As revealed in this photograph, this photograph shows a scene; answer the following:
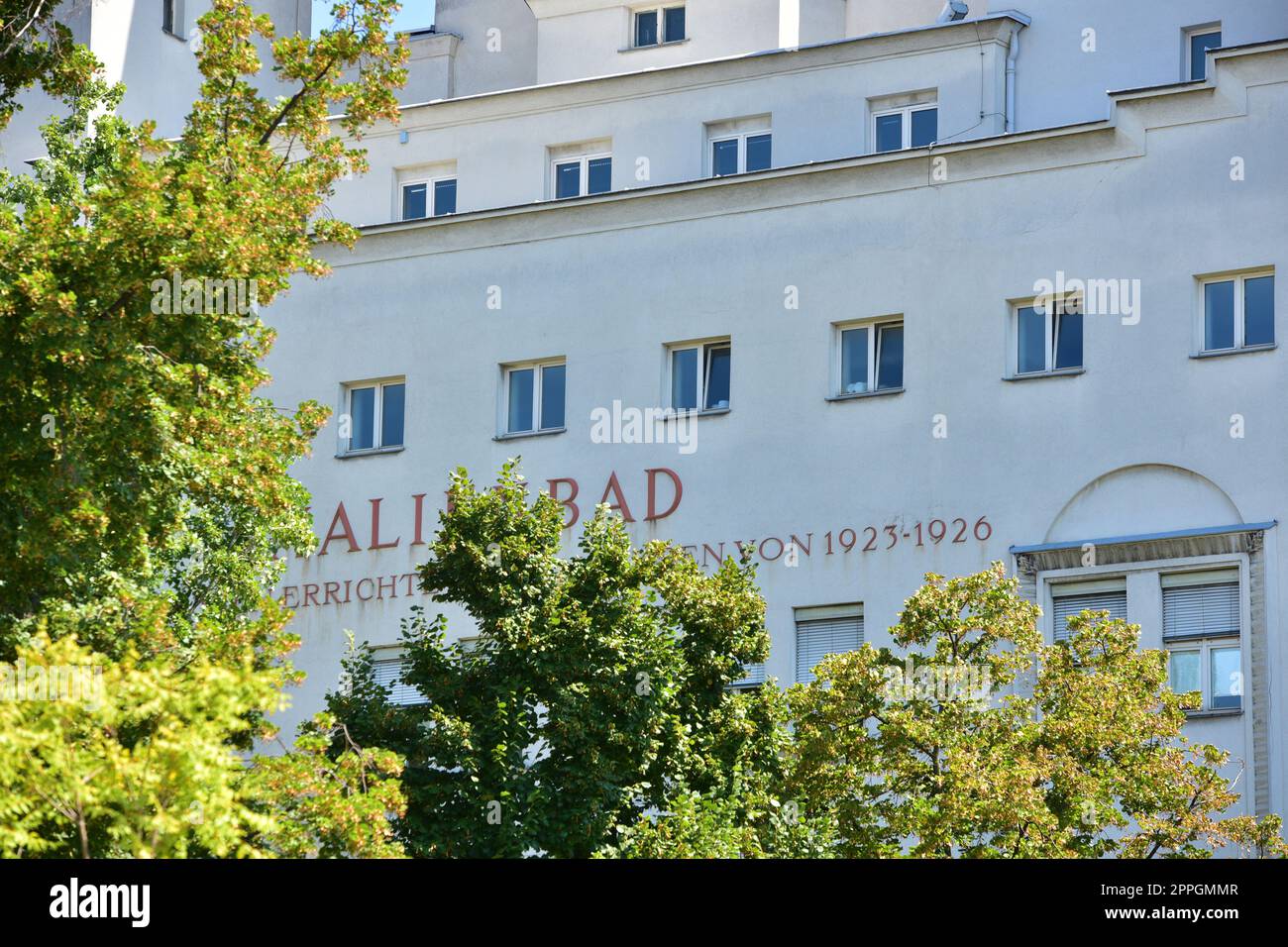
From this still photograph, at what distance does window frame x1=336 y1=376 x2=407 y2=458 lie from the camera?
45844mm

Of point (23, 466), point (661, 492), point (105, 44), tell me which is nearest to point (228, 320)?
point (23, 466)

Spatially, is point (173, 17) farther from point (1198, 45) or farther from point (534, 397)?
point (1198, 45)

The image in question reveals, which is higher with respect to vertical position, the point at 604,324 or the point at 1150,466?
the point at 604,324

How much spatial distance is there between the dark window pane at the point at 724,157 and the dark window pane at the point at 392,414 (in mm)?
7272

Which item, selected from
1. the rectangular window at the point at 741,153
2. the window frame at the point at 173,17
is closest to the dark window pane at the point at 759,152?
the rectangular window at the point at 741,153

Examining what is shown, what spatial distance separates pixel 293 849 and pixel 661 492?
63.1 ft

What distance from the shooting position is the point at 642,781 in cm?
3048

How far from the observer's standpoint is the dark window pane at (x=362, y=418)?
4619 centimetres

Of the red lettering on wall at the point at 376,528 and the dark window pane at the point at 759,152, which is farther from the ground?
the dark window pane at the point at 759,152

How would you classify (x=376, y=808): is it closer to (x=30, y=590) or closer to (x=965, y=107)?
(x=30, y=590)

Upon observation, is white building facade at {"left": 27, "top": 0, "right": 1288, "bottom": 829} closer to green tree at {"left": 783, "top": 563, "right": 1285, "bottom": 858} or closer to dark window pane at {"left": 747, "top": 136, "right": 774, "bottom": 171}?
dark window pane at {"left": 747, "top": 136, "right": 774, "bottom": 171}

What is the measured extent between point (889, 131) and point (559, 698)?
20232 mm

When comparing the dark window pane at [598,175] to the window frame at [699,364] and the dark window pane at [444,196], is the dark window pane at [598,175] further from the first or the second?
the window frame at [699,364]

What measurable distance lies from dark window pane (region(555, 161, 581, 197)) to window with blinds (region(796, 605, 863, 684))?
1162 centimetres
